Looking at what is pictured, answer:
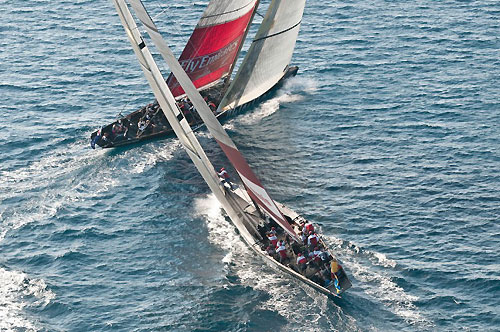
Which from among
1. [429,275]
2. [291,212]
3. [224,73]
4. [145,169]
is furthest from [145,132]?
[429,275]

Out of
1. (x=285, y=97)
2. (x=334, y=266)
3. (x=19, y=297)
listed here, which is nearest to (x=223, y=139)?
(x=334, y=266)

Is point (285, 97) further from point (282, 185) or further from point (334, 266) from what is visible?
point (334, 266)

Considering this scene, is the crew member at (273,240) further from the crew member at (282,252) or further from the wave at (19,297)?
the wave at (19,297)

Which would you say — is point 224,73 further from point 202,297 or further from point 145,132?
point 202,297

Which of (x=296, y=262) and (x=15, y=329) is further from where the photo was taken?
(x=296, y=262)

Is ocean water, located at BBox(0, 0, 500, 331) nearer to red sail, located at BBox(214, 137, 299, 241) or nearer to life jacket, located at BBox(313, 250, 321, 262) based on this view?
life jacket, located at BBox(313, 250, 321, 262)

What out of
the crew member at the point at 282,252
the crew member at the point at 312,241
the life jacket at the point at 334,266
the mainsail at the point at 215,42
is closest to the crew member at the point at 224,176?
the crew member at the point at 282,252

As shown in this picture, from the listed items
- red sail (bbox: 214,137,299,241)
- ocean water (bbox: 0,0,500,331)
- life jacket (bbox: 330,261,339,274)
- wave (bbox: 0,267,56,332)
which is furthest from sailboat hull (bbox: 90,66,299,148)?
life jacket (bbox: 330,261,339,274)
